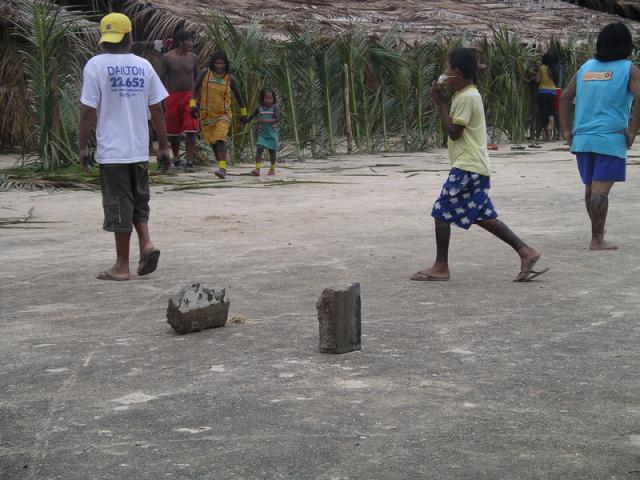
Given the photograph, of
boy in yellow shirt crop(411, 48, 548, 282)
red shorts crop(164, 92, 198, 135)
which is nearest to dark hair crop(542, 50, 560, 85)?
red shorts crop(164, 92, 198, 135)

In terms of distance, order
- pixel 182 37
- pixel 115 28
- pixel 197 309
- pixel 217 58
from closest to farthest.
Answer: pixel 197 309, pixel 115 28, pixel 217 58, pixel 182 37

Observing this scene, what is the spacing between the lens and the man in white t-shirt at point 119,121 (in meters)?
6.29

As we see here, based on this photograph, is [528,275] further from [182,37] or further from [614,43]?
[182,37]

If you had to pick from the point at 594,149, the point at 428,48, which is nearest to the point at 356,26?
the point at 428,48

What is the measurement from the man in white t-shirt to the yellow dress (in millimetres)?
6284

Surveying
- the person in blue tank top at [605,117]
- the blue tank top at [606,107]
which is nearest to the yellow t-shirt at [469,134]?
the person in blue tank top at [605,117]

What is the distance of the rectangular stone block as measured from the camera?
439 centimetres

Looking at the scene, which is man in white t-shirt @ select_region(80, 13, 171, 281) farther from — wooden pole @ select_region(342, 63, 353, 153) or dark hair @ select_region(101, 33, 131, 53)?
wooden pole @ select_region(342, 63, 353, 153)

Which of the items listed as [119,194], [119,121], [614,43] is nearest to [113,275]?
[119,194]

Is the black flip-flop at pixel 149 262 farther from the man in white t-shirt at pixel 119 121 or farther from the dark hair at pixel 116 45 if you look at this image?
the dark hair at pixel 116 45

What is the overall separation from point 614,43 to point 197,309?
3.86 metres

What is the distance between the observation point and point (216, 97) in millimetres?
12766

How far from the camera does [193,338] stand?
4777 mm

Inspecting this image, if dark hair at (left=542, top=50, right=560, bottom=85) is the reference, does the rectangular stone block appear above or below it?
below
